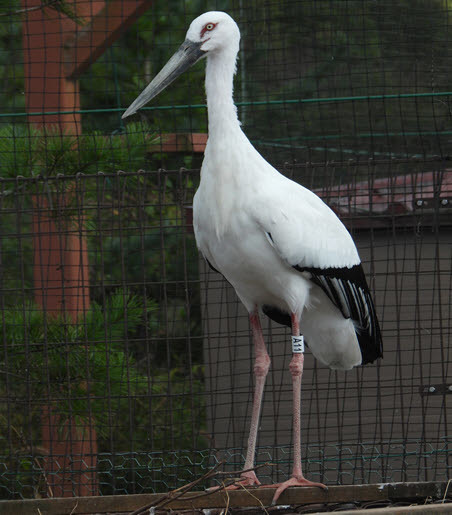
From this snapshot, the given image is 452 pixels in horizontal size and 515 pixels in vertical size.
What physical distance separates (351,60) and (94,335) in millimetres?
2108

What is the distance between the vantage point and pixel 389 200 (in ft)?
15.8

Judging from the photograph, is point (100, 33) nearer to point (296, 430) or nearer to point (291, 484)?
point (296, 430)

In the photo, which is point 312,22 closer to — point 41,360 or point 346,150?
point 346,150

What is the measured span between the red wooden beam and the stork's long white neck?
1.53 metres

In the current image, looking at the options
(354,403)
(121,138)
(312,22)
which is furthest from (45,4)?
(354,403)

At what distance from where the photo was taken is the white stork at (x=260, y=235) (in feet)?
12.3

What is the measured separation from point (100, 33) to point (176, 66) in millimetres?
1611

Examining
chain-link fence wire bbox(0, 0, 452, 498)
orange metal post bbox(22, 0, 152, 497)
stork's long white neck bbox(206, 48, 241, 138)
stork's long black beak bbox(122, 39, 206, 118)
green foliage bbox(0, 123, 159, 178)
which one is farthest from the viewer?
orange metal post bbox(22, 0, 152, 497)

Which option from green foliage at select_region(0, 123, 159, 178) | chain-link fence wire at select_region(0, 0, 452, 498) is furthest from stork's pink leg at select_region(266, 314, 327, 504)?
green foliage at select_region(0, 123, 159, 178)

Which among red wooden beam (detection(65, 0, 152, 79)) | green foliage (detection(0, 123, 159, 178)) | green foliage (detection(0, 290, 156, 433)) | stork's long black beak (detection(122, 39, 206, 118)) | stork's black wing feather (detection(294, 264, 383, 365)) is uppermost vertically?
red wooden beam (detection(65, 0, 152, 79))

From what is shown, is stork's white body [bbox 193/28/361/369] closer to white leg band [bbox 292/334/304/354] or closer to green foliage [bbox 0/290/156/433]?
white leg band [bbox 292/334/304/354]

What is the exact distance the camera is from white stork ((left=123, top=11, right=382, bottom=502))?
12.3 feet

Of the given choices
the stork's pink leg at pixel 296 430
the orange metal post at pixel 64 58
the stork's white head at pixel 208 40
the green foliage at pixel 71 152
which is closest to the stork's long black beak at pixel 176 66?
the stork's white head at pixel 208 40

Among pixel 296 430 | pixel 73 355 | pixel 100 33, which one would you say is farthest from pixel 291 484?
pixel 100 33
